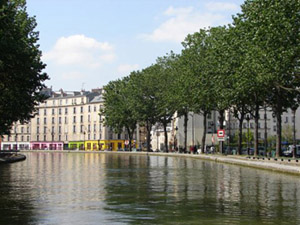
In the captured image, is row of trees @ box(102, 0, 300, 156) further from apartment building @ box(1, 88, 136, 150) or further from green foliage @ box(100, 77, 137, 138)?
apartment building @ box(1, 88, 136, 150)

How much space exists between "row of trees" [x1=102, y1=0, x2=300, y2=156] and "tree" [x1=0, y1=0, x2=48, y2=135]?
18043 mm

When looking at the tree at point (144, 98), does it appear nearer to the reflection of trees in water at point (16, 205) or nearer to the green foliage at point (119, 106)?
the green foliage at point (119, 106)

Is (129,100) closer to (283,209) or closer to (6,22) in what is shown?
(6,22)

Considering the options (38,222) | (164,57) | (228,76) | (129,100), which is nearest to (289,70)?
(228,76)

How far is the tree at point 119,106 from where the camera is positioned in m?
118

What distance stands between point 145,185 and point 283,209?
10140mm

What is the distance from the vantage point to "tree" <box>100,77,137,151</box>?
118m

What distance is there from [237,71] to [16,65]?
2197 centimetres

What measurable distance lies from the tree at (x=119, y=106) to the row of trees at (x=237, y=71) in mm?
5174

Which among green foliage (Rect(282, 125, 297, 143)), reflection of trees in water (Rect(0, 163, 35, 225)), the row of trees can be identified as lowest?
reflection of trees in water (Rect(0, 163, 35, 225))

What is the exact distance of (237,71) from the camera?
52.8 m

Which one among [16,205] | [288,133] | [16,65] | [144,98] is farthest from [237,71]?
[288,133]

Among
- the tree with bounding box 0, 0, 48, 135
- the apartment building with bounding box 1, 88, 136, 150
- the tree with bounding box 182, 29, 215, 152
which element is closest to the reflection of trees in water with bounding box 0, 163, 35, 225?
the tree with bounding box 0, 0, 48, 135

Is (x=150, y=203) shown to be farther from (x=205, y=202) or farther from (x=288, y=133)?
(x=288, y=133)
